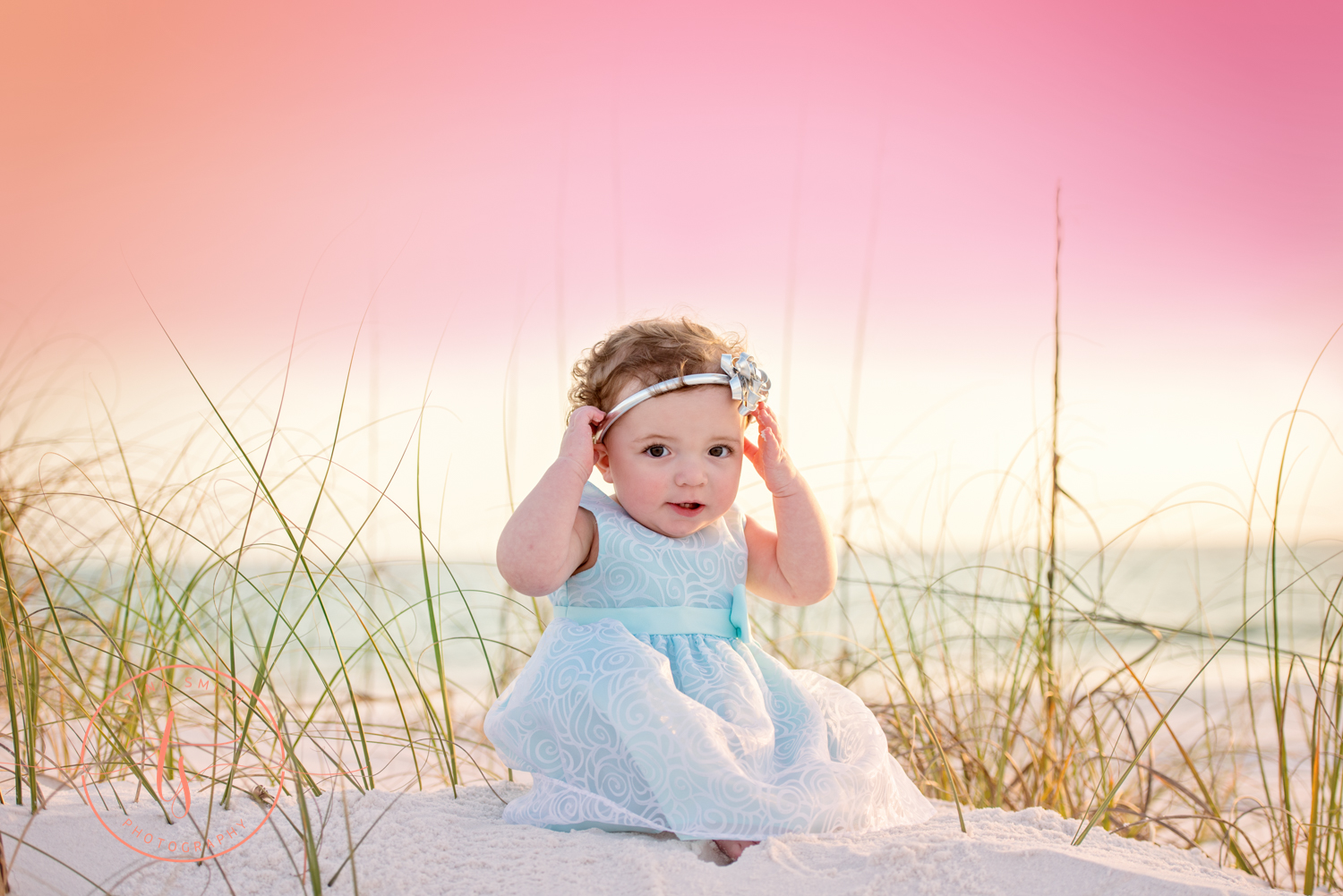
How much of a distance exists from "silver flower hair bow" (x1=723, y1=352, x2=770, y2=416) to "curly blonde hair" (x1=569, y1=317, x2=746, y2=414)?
0.05m

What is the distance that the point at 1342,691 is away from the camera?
2.23 meters

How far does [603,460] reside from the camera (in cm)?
233

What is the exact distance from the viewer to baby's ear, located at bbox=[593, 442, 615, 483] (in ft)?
7.57

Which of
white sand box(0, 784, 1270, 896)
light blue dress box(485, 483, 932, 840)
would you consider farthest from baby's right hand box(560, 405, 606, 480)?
white sand box(0, 784, 1270, 896)

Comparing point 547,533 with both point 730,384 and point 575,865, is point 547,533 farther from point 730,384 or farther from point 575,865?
point 575,865

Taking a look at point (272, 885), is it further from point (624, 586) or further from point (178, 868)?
point (624, 586)

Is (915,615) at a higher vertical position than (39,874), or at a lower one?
higher

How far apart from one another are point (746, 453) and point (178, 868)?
1.53 m

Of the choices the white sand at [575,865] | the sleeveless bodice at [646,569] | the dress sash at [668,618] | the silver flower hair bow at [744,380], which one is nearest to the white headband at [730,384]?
the silver flower hair bow at [744,380]

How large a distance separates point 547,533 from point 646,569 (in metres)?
0.27

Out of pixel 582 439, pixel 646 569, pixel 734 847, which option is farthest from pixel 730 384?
pixel 734 847

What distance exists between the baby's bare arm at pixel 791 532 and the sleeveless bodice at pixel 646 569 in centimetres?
14

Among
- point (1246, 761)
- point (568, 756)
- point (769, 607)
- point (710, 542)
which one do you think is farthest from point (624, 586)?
point (1246, 761)

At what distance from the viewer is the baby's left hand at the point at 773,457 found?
2.28m
